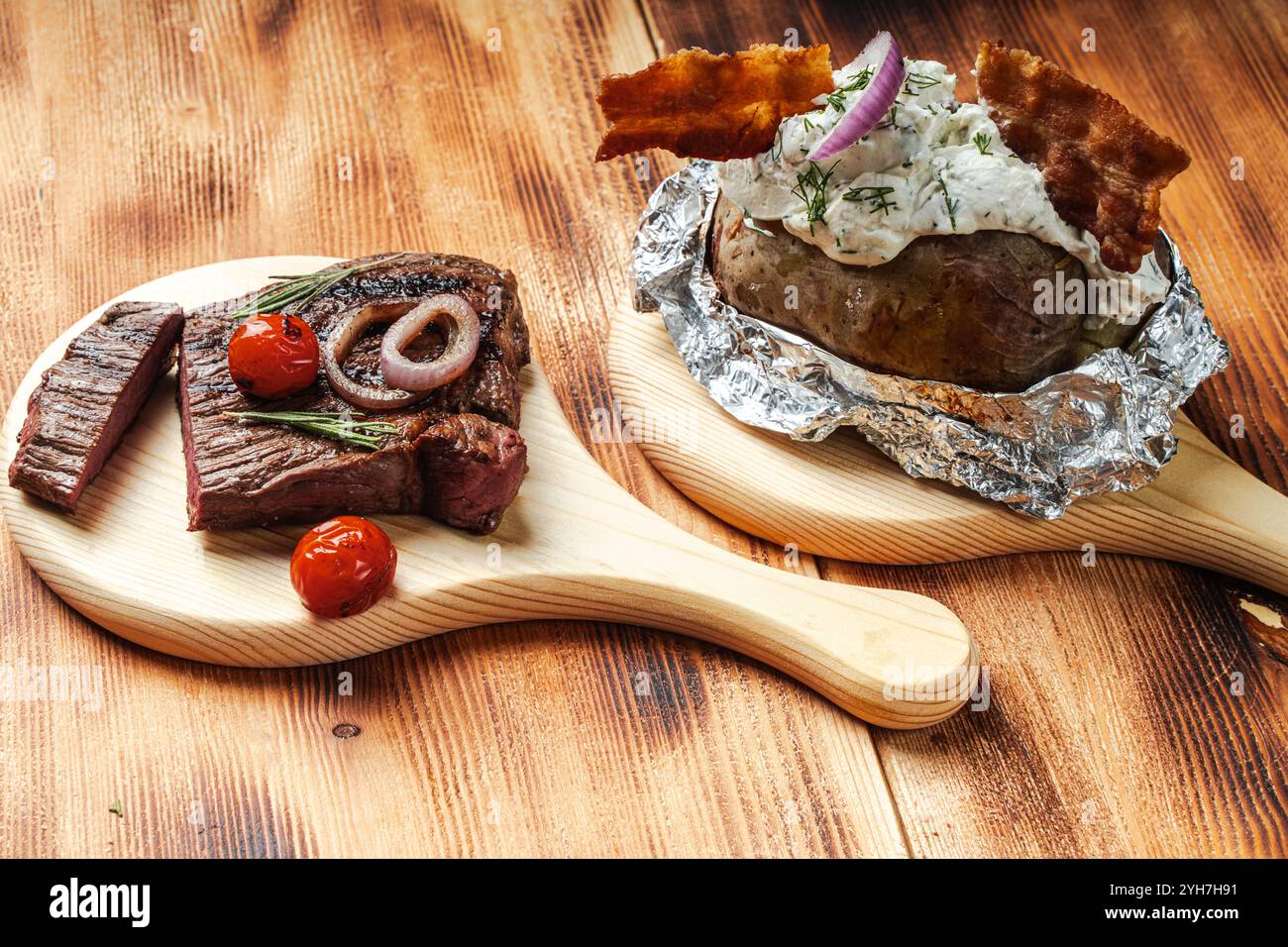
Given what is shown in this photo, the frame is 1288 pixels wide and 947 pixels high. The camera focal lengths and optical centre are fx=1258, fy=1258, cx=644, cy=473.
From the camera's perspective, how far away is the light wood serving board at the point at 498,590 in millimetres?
3336

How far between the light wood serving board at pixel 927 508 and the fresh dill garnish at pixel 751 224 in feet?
2.01

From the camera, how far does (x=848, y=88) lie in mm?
3506

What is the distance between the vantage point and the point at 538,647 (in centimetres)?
353

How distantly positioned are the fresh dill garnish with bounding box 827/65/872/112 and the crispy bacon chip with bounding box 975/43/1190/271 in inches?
12.4

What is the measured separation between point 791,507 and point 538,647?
0.86 metres

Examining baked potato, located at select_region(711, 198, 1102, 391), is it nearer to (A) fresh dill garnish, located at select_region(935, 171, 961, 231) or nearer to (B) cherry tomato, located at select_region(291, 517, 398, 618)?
(A) fresh dill garnish, located at select_region(935, 171, 961, 231)

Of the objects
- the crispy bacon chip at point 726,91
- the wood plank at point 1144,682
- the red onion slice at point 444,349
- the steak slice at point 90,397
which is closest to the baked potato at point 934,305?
the crispy bacon chip at point 726,91

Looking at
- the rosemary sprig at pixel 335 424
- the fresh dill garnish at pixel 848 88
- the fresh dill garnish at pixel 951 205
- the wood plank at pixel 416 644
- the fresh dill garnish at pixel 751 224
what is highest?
the fresh dill garnish at pixel 848 88

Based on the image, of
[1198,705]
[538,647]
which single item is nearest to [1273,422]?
[1198,705]

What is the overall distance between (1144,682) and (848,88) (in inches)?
72.9

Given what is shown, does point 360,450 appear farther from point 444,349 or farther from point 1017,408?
point 1017,408

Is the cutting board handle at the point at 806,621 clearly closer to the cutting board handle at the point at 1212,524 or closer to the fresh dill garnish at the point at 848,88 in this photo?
the cutting board handle at the point at 1212,524

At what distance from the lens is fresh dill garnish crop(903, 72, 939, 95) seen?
11.6ft

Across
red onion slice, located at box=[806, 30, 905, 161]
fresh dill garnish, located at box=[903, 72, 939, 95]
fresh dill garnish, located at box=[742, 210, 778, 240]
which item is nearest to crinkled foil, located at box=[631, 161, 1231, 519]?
fresh dill garnish, located at box=[742, 210, 778, 240]
